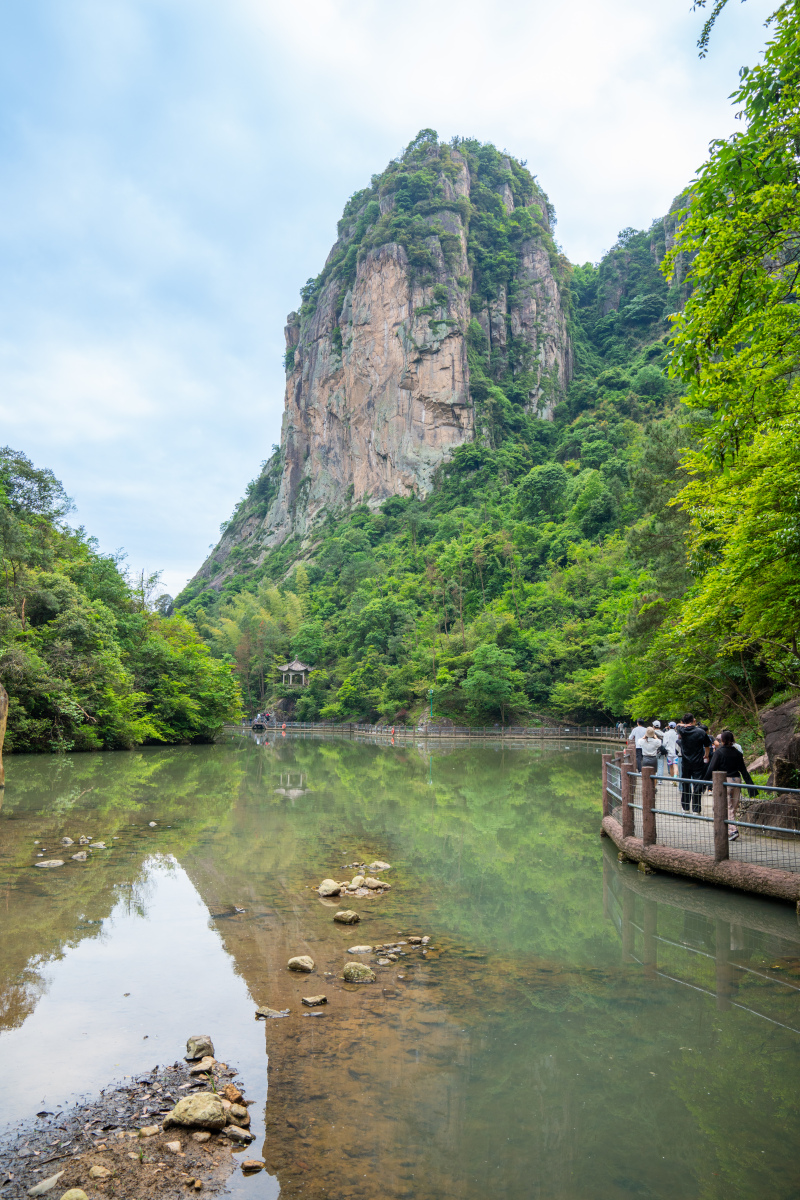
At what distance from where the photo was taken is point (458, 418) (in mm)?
83000

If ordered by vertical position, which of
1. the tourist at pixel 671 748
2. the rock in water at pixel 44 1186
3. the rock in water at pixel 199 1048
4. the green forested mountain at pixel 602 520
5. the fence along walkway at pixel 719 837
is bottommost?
the rock in water at pixel 199 1048

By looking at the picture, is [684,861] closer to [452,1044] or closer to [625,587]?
[452,1044]

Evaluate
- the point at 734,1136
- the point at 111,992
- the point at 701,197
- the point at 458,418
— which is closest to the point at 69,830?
the point at 111,992

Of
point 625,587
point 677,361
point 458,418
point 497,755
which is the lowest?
point 497,755

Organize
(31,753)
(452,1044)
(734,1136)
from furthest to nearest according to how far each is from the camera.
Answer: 1. (31,753)
2. (452,1044)
3. (734,1136)

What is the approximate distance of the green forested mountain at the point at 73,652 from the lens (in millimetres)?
24641

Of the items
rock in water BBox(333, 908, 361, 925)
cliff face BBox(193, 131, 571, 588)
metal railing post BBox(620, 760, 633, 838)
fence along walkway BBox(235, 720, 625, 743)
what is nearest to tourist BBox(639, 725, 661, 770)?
metal railing post BBox(620, 760, 633, 838)

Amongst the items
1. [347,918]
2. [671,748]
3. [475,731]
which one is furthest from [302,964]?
[475,731]

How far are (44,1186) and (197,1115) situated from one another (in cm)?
75

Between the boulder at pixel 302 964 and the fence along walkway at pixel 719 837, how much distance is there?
14.3 feet

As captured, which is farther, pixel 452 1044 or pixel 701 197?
pixel 701 197

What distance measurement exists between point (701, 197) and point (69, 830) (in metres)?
12.2

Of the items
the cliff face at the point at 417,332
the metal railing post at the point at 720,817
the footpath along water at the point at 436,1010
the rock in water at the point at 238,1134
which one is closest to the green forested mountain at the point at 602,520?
the cliff face at the point at 417,332

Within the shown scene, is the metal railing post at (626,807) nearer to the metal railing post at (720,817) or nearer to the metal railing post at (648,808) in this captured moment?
the metal railing post at (648,808)
